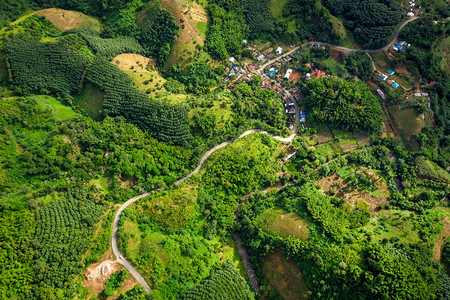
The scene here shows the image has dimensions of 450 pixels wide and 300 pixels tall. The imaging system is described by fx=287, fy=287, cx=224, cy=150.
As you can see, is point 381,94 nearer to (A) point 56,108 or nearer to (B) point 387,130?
(B) point 387,130

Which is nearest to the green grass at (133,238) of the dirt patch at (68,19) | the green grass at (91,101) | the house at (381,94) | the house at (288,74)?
the green grass at (91,101)

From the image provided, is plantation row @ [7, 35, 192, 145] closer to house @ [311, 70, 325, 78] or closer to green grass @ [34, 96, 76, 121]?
green grass @ [34, 96, 76, 121]

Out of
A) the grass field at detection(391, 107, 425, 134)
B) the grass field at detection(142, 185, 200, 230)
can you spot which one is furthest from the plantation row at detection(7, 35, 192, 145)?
the grass field at detection(391, 107, 425, 134)

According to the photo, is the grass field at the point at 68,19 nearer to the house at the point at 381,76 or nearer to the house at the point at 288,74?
the house at the point at 288,74

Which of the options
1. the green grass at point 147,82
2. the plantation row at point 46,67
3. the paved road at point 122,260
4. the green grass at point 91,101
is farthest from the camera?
the green grass at point 147,82

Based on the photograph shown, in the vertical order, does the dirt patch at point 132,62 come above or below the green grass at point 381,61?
below

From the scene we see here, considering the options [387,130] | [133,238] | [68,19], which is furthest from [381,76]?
[68,19]

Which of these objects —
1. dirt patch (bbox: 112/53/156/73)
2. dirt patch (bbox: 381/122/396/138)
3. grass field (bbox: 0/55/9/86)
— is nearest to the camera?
grass field (bbox: 0/55/9/86)
